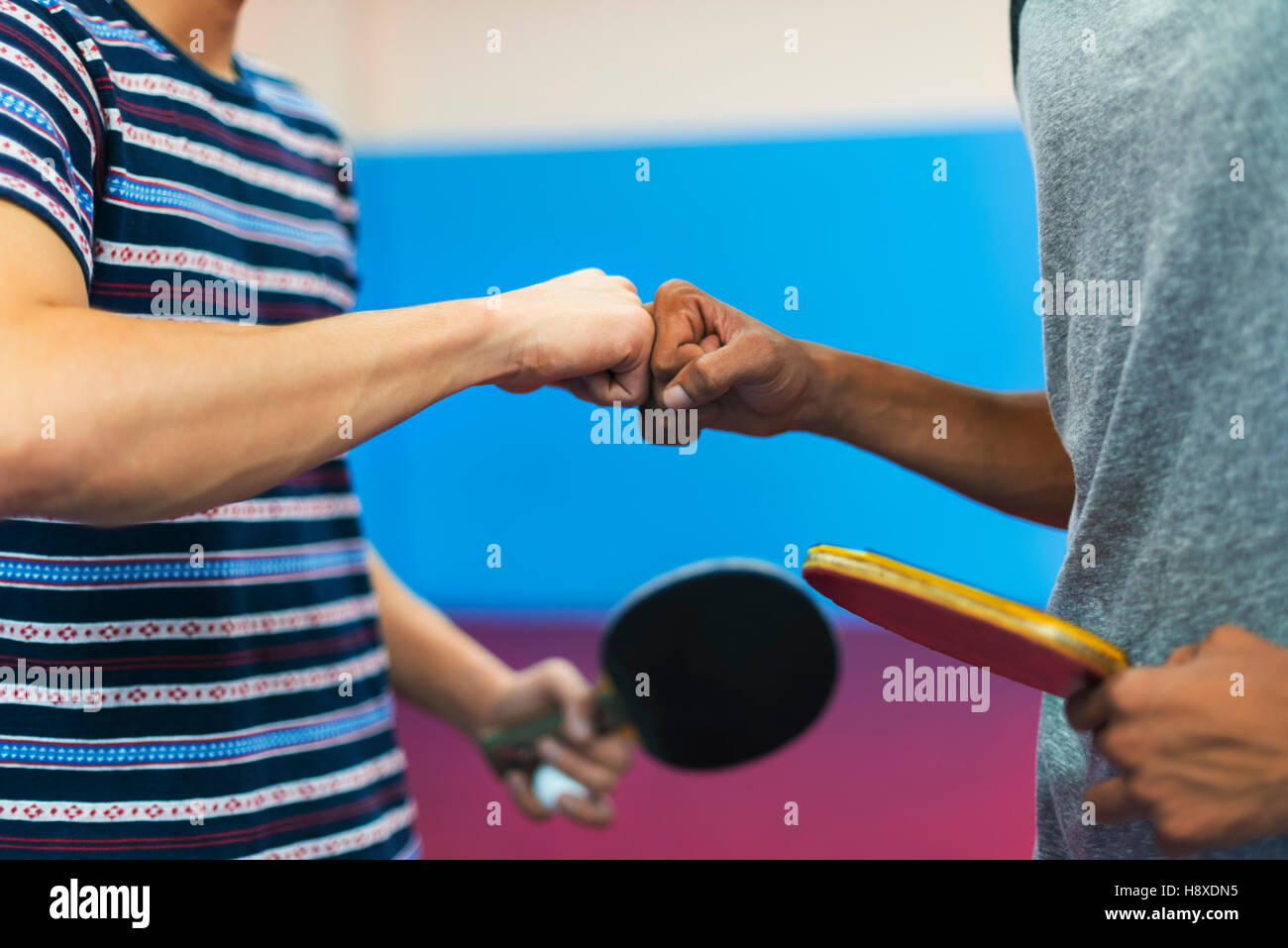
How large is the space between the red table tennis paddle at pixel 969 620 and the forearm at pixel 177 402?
29 cm

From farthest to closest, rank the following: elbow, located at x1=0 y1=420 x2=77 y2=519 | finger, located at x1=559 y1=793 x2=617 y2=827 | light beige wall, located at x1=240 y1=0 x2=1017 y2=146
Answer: light beige wall, located at x1=240 y1=0 x2=1017 y2=146, finger, located at x1=559 y1=793 x2=617 y2=827, elbow, located at x1=0 y1=420 x2=77 y2=519

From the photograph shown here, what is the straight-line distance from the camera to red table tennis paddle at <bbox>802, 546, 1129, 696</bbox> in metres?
0.60

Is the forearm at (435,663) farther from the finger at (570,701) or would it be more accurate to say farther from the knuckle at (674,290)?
the knuckle at (674,290)

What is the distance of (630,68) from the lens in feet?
10.0

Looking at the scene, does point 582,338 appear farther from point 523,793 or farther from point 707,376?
point 523,793

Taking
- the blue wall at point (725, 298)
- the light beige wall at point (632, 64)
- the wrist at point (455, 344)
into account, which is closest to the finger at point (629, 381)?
the wrist at point (455, 344)

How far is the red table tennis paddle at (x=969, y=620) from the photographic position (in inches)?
23.7

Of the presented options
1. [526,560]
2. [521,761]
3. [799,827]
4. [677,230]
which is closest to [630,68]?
[677,230]

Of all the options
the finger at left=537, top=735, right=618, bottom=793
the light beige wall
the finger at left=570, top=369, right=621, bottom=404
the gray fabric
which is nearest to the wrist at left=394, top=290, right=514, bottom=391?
the finger at left=570, top=369, right=621, bottom=404

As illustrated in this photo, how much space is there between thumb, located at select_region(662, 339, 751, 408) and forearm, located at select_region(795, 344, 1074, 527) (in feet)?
0.30

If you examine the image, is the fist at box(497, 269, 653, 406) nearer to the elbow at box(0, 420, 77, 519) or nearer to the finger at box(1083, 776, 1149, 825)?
the elbow at box(0, 420, 77, 519)

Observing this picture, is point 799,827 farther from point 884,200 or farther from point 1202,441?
point 1202,441

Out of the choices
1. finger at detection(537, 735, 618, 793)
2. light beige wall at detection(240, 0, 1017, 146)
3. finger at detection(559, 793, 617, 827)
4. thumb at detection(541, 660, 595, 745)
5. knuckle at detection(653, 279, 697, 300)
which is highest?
light beige wall at detection(240, 0, 1017, 146)
